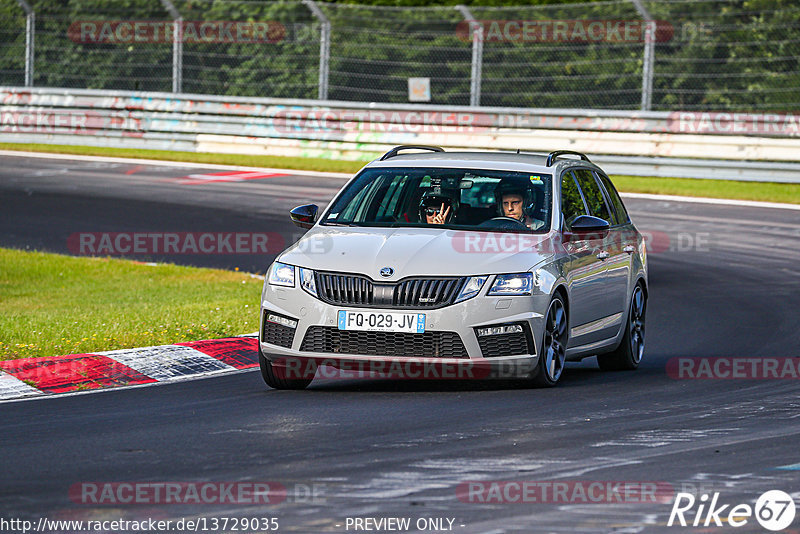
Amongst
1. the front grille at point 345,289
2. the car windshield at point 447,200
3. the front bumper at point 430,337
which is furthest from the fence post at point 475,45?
the front grille at point 345,289

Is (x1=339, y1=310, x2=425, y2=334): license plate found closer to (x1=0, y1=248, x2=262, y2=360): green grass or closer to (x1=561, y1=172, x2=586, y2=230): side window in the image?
(x1=561, y1=172, x2=586, y2=230): side window

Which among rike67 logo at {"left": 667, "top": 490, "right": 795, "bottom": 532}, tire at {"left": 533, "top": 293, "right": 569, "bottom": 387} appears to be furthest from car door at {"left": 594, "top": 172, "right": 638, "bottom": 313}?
rike67 logo at {"left": 667, "top": 490, "right": 795, "bottom": 532}

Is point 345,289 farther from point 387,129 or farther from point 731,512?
point 387,129

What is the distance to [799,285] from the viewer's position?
16.5m

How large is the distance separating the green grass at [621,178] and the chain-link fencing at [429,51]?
126 centimetres

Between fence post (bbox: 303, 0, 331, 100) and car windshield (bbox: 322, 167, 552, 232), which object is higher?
fence post (bbox: 303, 0, 331, 100)

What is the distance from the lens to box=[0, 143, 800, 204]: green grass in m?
24.4

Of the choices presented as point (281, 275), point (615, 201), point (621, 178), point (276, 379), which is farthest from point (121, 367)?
point (621, 178)

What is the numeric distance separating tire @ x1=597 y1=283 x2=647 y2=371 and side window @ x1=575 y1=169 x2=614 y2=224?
68cm

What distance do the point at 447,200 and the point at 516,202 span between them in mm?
485

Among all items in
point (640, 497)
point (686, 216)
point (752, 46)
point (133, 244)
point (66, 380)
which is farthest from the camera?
point (752, 46)

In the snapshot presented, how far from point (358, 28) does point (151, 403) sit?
1883 centimetres

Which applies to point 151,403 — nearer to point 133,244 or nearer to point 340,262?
point 340,262

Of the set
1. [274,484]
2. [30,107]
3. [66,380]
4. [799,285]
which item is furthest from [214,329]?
[30,107]
